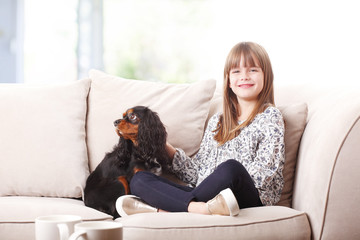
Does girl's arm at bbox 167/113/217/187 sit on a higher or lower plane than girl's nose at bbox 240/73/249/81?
lower

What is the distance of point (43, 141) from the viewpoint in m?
2.31

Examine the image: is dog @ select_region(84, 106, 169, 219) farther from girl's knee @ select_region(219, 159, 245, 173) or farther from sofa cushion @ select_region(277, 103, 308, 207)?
sofa cushion @ select_region(277, 103, 308, 207)

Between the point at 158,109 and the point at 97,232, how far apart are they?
4.68ft

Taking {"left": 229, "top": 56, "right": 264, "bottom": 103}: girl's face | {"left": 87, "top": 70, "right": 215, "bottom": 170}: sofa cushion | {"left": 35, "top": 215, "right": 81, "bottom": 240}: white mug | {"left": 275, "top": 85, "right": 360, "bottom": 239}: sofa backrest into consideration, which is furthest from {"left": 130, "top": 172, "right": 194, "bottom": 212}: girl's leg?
{"left": 35, "top": 215, "right": 81, "bottom": 240}: white mug

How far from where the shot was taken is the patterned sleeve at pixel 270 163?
1.98m

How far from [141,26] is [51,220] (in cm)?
425

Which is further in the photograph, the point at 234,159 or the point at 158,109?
the point at 158,109

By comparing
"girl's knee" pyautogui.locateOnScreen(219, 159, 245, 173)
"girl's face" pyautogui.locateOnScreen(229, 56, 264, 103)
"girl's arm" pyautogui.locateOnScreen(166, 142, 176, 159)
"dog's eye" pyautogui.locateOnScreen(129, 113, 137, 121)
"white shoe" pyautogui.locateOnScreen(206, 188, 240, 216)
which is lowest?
"white shoe" pyautogui.locateOnScreen(206, 188, 240, 216)

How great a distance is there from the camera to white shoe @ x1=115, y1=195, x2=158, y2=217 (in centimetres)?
194

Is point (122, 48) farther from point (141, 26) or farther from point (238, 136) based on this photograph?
point (238, 136)

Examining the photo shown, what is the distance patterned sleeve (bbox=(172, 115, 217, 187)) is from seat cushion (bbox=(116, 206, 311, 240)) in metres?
0.58

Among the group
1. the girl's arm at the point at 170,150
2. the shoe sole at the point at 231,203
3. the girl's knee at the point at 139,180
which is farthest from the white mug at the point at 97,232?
the girl's arm at the point at 170,150

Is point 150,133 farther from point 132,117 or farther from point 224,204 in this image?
point 224,204

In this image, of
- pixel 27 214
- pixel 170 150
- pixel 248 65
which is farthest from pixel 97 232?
pixel 248 65
